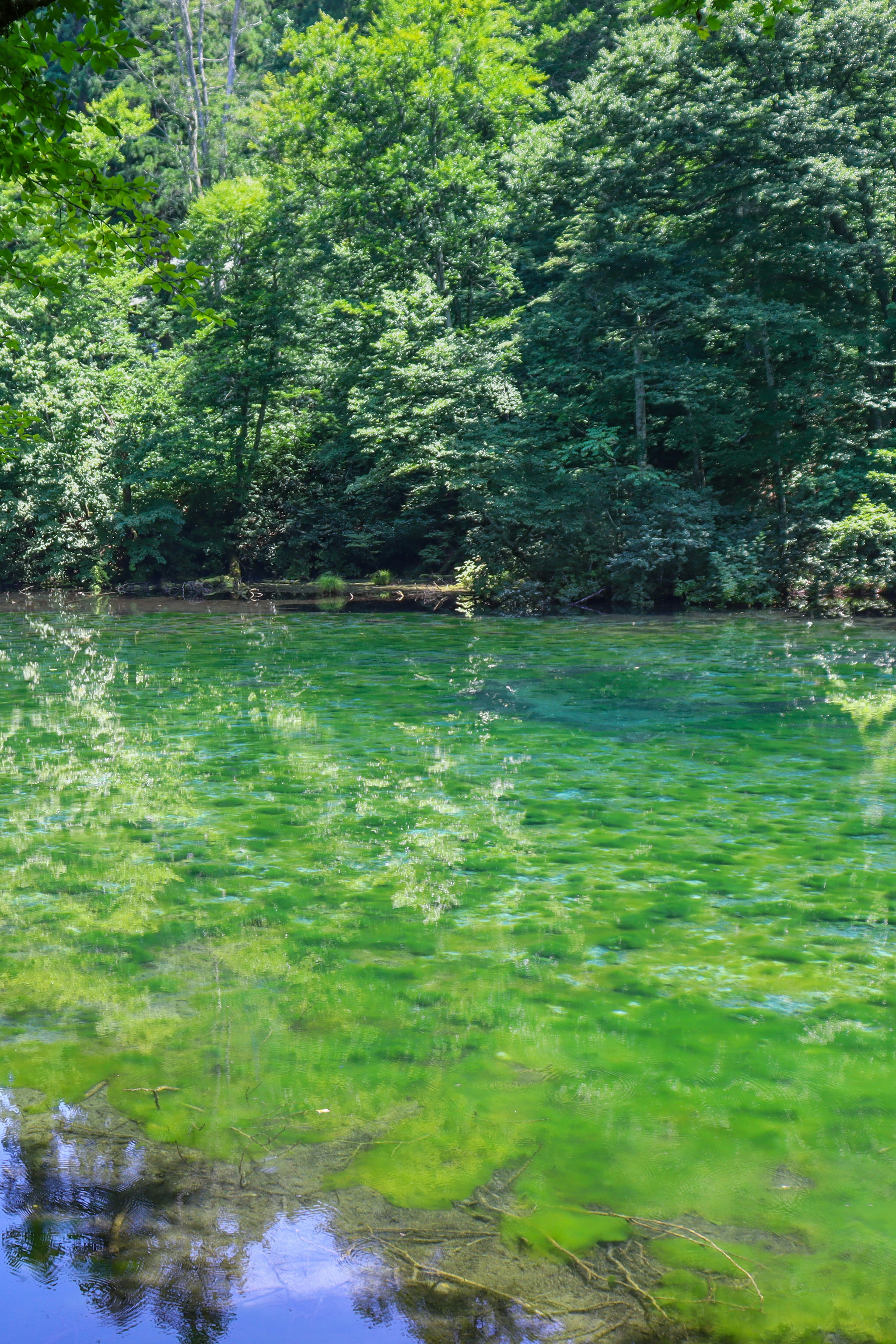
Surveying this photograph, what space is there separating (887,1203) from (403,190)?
25.1 m

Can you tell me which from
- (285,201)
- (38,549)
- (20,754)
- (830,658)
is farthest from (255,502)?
(20,754)

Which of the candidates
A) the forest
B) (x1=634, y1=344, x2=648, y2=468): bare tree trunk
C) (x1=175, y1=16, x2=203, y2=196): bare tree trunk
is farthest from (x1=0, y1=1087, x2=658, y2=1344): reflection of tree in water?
(x1=175, y1=16, x2=203, y2=196): bare tree trunk

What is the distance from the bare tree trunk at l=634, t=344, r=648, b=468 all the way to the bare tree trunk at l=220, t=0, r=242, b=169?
2183 cm

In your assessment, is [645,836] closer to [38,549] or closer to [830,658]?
[830,658]

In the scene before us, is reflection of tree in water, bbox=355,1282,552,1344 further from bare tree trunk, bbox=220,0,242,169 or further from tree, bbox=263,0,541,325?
bare tree trunk, bbox=220,0,242,169

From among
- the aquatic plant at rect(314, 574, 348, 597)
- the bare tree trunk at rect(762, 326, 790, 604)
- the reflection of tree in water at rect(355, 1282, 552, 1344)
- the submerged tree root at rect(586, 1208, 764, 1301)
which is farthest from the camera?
the aquatic plant at rect(314, 574, 348, 597)

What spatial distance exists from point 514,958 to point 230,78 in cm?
4160

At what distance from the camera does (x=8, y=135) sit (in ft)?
15.6

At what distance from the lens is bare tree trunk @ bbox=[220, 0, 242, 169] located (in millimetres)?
35188

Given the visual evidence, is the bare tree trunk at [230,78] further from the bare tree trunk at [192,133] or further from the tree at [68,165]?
the tree at [68,165]

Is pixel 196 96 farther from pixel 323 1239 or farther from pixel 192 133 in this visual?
pixel 323 1239

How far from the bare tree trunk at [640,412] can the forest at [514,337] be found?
57mm

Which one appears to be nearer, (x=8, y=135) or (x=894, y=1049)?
(x=894, y=1049)

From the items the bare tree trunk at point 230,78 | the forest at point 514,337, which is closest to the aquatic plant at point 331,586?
the forest at point 514,337
